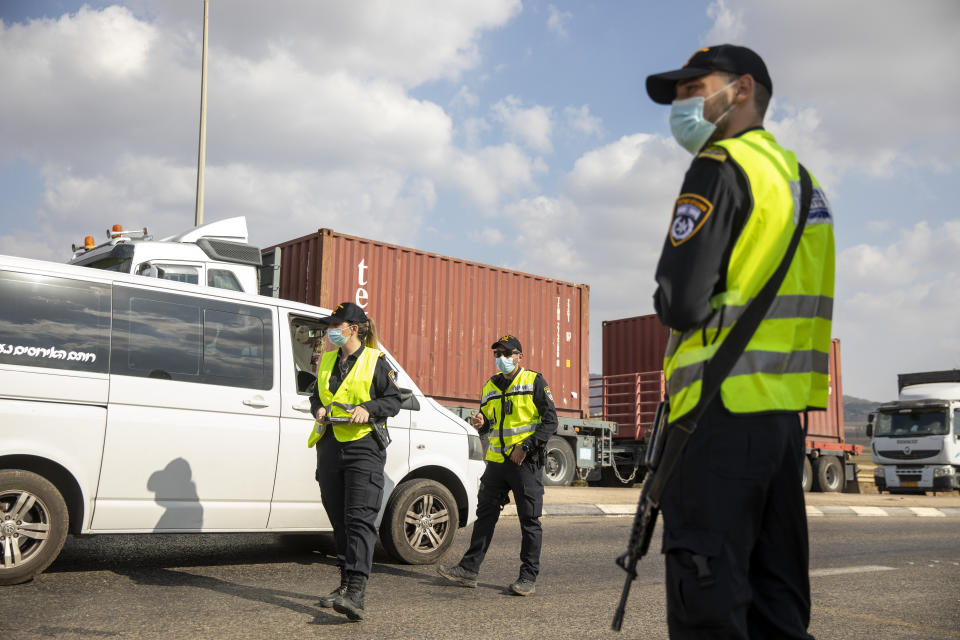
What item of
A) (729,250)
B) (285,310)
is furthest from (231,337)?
(729,250)

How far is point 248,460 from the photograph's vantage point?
6.20 m

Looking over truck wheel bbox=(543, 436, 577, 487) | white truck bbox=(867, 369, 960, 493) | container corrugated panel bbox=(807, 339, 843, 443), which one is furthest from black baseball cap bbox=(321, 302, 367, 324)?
white truck bbox=(867, 369, 960, 493)

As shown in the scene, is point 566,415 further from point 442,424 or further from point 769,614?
point 769,614

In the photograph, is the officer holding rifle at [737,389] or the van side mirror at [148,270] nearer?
the officer holding rifle at [737,389]

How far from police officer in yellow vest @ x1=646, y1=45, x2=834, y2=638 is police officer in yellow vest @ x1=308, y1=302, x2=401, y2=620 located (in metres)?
3.18

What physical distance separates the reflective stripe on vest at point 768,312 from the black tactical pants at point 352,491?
10.5 ft

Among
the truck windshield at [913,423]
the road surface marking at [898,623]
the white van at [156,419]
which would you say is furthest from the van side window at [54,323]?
the truck windshield at [913,423]

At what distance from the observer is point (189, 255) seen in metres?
9.66

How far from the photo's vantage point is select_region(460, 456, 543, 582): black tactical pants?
242 inches

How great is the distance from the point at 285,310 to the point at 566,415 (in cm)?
1141

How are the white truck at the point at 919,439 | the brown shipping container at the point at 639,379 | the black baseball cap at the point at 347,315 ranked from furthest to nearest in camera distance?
the white truck at the point at 919,439 → the brown shipping container at the point at 639,379 → the black baseball cap at the point at 347,315

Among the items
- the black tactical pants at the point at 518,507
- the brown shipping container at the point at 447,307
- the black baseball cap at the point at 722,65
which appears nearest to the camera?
the black baseball cap at the point at 722,65

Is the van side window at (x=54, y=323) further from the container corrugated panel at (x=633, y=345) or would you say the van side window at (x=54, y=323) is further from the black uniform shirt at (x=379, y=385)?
the container corrugated panel at (x=633, y=345)

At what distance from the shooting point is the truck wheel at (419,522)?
682 cm
